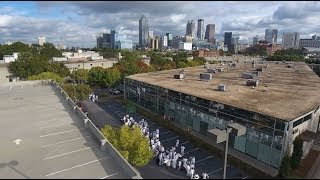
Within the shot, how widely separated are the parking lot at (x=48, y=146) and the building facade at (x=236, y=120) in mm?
14736

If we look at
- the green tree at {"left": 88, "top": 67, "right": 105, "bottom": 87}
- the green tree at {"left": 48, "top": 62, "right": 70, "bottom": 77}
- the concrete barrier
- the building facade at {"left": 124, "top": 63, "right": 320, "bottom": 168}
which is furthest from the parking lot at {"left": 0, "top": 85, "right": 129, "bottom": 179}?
the green tree at {"left": 48, "top": 62, "right": 70, "bottom": 77}

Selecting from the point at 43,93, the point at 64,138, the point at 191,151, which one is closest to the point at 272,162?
the point at 191,151

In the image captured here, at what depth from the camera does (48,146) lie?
1950 cm

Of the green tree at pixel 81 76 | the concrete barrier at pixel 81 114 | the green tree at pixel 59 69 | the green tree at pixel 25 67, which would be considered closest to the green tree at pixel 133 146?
the concrete barrier at pixel 81 114

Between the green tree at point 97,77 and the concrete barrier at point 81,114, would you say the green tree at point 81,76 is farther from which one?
the concrete barrier at point 81,114

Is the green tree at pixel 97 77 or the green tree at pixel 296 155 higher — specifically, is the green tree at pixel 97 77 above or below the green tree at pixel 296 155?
above

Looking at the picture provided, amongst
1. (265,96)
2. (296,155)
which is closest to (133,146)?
(296,155)

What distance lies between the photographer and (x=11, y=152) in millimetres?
18641

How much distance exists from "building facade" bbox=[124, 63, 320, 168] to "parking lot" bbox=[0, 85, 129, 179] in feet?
48.3

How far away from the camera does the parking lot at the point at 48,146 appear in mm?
15203

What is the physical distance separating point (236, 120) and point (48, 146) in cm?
1875

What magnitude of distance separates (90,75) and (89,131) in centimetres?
4201

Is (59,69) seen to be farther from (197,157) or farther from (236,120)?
(236,120)

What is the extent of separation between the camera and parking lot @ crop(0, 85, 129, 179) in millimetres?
15203
